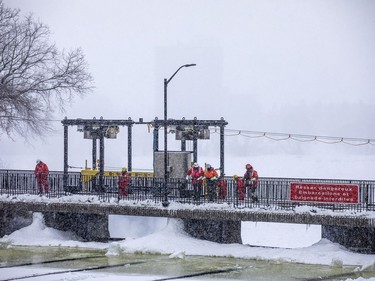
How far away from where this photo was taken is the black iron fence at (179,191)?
95.0ft

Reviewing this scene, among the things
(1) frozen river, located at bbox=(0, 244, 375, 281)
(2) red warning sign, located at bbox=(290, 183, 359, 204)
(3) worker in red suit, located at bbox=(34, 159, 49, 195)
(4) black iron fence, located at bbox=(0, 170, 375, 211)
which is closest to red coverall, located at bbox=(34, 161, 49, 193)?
(3) worker in red suit, located at bbox=(34, 159, 49, 195)

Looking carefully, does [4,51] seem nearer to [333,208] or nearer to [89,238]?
[89,238]

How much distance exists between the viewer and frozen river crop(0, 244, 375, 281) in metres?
24.7

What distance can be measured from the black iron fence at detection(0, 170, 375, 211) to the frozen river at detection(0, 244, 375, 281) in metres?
2.69

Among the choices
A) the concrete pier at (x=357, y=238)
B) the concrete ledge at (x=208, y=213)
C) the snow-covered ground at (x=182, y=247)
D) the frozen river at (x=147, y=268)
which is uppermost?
the concrete ledge at (x=208, y=213)

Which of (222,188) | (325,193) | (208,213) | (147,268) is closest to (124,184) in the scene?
(222,188)

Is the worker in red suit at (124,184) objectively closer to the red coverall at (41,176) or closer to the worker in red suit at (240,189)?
the red coverall at (41,176)

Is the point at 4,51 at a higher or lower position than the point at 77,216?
higher

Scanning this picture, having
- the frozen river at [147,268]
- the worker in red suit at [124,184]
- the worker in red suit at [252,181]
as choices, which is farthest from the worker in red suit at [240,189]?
the worker in red suit at [124,184]

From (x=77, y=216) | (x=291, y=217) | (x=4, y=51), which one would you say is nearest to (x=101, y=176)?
(x=77, y=216)

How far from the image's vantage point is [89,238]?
34.2 m

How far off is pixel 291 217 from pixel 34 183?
12.7m

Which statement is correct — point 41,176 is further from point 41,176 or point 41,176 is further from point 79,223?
point 79,223

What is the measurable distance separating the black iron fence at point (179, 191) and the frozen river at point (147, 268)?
2.69 m
